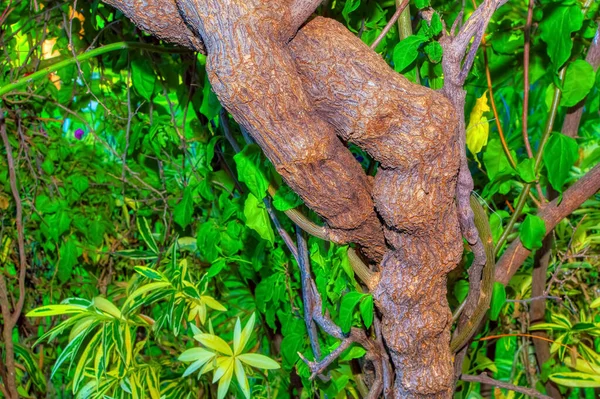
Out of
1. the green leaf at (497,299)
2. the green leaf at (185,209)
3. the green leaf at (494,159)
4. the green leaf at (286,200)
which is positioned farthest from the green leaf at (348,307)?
the green leaf at (185,209)

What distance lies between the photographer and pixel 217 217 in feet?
4.38

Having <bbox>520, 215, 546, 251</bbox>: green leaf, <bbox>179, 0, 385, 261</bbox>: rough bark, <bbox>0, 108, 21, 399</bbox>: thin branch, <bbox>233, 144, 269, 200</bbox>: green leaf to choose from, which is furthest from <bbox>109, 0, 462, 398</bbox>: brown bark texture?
<bbox>0, 108, 21, 399</bbox>: thin branch

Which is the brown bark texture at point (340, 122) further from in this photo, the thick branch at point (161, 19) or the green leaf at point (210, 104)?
the green leaf at point (210, 104)

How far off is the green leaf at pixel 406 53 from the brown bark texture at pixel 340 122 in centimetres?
10

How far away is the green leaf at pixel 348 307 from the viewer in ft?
2.90

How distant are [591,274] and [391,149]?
0.86 m

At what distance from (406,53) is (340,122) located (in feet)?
0.55

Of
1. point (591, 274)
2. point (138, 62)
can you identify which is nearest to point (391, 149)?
point (138, 62)

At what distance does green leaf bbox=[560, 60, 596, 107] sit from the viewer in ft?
3.27

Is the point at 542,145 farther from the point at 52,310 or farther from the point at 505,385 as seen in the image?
the point at 52,310

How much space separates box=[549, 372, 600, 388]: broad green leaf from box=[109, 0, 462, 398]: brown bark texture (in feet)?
1.60

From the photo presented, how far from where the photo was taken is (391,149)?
74 cm

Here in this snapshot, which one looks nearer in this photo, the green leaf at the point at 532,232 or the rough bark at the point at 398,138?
the rough bark at the point at 398,138

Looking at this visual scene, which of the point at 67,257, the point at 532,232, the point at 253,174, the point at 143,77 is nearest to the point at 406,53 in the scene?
the point at 253,174
